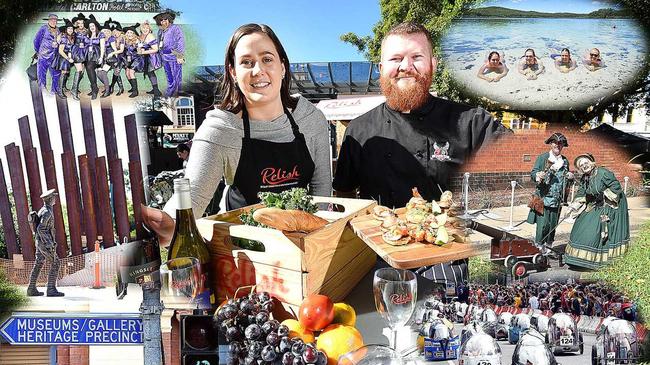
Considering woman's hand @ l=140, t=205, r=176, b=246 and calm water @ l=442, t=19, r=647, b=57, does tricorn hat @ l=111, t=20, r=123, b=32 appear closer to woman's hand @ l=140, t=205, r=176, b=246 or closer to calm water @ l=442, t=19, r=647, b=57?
woman's hand @ l=140, t=205, r=176, b=246

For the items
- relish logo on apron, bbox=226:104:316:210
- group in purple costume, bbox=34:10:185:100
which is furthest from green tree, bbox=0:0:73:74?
relish logo on apron, bbox=226:104:316:210

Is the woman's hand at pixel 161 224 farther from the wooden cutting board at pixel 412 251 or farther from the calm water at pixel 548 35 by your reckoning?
the calm water at pixel 548 35

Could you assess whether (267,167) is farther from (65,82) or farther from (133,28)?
(65,82)

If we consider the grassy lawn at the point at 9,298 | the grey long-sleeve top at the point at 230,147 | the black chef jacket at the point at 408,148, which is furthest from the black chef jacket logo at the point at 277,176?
the grassy lawn at the point at 9,298

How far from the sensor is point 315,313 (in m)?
1.24

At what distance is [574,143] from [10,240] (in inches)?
87.5

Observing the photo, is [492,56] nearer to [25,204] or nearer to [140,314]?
[140,314]

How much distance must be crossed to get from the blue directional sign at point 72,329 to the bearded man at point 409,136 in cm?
101

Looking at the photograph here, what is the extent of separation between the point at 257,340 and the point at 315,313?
17 centimetres

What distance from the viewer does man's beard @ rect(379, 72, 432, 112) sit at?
1.81m

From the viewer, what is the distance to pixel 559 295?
158 cm

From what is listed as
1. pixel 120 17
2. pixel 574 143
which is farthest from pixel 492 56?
pixel 120 17

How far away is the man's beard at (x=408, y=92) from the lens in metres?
1.81

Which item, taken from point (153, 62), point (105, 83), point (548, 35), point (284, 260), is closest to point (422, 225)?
point (284, 260)
